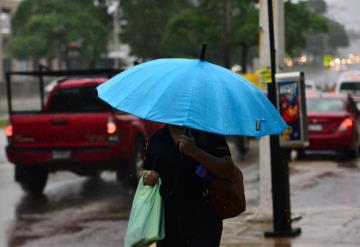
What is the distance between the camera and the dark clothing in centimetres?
516

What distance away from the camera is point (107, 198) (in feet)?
44.4

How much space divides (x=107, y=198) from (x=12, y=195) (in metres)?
1.63

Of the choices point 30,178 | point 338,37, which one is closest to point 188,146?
point 30,178

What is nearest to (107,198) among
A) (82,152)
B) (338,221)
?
(82,152)

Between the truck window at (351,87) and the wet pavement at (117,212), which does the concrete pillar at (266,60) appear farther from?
the truck window at (351,87)

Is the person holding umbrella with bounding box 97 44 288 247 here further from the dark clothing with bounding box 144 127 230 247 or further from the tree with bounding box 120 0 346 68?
the tree with bounding box 120 0 346 68

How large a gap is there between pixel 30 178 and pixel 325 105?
24.9ft

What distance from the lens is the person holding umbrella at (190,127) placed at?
4984 millimetres

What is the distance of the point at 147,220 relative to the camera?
5.07 metres

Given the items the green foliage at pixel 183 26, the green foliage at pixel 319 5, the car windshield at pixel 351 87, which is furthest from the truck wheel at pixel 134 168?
the green foliage at pixel 319 5

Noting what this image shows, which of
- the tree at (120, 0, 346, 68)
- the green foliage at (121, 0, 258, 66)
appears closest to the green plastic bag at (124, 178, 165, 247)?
the tree at (120, 0, 346, 68)

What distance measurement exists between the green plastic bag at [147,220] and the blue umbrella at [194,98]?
49 centimetres

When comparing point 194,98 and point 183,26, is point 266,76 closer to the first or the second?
point 194,98

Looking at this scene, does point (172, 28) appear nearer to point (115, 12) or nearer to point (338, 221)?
point (115, 12)
